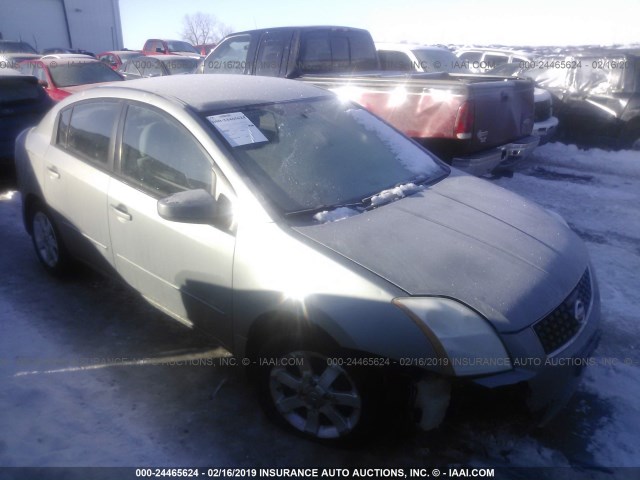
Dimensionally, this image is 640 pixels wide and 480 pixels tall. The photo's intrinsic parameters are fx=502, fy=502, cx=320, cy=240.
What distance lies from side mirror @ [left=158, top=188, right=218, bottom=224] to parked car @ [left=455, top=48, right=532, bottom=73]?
10.5 meters

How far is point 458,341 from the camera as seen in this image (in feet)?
6.71

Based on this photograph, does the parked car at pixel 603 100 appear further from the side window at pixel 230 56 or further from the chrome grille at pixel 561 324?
the chrome grille at pixel 561 324

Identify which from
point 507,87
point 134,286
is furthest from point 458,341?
point 507,87

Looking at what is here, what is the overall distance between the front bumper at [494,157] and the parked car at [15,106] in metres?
5.22

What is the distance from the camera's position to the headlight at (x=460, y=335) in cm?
203

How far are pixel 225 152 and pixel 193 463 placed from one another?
1.55 metres

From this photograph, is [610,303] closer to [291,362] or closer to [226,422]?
[291,362]

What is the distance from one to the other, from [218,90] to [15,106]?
4481mm

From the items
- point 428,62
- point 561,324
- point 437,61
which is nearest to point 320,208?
point 561,324

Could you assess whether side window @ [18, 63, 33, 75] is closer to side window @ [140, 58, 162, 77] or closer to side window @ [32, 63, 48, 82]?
side window @ [32, 63, 48, 82]

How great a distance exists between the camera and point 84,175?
3357 mm

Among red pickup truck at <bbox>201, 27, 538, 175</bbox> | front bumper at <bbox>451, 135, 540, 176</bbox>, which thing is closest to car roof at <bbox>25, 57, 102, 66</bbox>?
red pickup truck at <bbox>201, 27, 538, 175</bbox>

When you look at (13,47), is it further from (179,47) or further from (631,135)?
(631,135)

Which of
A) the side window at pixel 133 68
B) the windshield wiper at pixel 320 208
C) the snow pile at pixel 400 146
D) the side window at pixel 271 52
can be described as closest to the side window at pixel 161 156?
the windshield wiper at pixel 320 208
